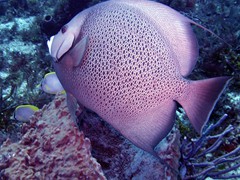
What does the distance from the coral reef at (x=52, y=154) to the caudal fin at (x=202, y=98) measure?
2.59ft

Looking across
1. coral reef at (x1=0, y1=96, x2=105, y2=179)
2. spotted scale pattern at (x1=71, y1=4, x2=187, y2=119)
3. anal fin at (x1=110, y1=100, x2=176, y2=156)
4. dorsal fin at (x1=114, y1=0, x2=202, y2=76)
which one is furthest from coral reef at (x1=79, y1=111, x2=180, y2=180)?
dorsal fin at (x1=114, y1=0, x2=202, y2=76)

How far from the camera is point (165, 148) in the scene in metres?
2.23

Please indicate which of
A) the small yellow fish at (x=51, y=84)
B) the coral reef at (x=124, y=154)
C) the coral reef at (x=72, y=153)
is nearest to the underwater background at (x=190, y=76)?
the coral reef at (x=124, y=154)

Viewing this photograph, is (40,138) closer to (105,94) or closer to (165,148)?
(105,94)

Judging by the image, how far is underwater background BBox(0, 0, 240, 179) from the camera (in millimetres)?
3086

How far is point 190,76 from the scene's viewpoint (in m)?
4.11

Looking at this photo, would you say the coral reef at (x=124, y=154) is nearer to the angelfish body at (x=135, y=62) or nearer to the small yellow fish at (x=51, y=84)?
the angelfish body at (x=135, y=62)

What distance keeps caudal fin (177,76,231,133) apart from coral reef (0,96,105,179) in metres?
0.79

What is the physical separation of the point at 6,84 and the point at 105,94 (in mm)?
4830

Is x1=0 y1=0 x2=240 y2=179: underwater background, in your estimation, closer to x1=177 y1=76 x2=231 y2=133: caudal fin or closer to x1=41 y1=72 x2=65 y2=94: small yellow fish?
x1=41 y1=72 x2=65 y2=94: small yellow fish

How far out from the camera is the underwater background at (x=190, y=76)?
3086 millimetres

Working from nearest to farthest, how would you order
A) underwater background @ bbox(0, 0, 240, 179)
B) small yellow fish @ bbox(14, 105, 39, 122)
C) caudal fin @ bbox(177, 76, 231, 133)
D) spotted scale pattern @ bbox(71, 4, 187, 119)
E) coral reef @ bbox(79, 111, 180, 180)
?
caudal fin @ bbox(177, 76, 231, 133)
spotted scale pattern @ bbox(71, 4, 187, 119)
coral reef @ bbox(79, 111, 180, 180)
underwater background @ bbox(0, 0, 240, 179)
small yellow fish @ bbox(14, 105, 39, 122)

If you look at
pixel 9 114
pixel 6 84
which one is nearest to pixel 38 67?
pixel 6 84

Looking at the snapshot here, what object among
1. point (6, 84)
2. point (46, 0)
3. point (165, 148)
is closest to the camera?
point (165, 148)
